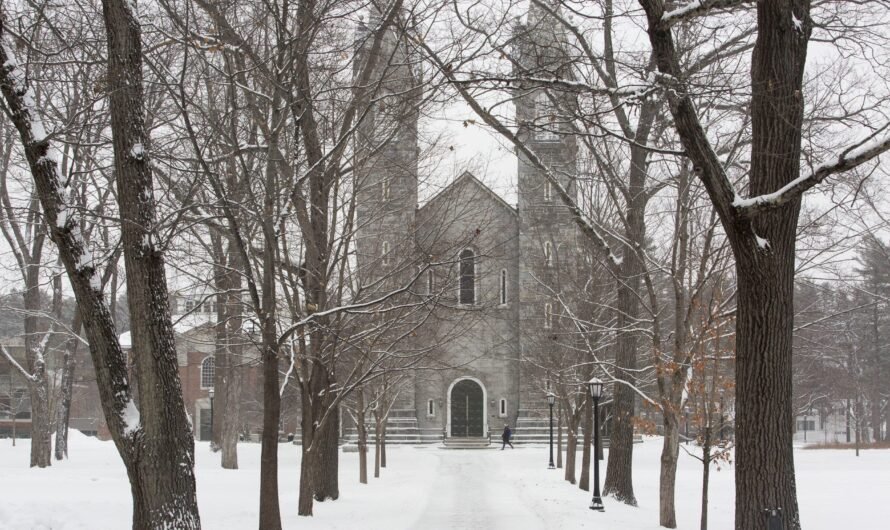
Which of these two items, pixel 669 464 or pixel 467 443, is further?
pixel 467 443

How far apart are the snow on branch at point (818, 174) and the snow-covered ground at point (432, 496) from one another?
792cm

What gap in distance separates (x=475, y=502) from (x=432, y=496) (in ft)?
5.36

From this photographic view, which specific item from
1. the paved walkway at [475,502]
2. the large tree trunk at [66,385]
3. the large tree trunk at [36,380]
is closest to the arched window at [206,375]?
the large tree trunk at [66,385]

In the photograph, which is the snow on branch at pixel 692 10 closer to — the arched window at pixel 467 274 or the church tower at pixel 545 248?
the arched window at pixel 467 274

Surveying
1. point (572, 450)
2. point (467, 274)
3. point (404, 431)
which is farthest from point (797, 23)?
point (404, 431)

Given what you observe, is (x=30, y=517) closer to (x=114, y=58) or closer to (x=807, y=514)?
(x=114, y=58)

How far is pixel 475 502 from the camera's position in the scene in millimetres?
18938

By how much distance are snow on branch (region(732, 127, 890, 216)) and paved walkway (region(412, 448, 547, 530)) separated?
885cm

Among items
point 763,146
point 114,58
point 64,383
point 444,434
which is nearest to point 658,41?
point 763,146

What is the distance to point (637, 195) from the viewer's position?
14.6 metres

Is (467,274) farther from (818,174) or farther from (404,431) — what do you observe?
(404,431)

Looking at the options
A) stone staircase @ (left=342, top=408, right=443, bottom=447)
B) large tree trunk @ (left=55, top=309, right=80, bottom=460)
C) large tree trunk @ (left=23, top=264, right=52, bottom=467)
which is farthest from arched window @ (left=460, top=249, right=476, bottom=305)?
large tree trunk @ (left=23, top=264, right=52, bottom=467)

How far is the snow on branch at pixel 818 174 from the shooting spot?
6.55 metres

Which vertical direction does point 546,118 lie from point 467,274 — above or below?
above
